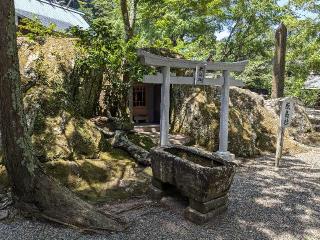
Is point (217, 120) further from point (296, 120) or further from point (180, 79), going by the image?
point (296, 120)

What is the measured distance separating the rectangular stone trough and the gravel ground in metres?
0.19

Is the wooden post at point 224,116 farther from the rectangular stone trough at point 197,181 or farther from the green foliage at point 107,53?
the rectangular stone trough at point 197,181

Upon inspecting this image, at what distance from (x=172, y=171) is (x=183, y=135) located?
4.87 meters

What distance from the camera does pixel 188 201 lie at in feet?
17.5

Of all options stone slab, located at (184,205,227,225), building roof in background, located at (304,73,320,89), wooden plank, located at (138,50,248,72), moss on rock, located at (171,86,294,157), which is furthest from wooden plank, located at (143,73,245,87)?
building roof in background, located at (304,73,320,89)

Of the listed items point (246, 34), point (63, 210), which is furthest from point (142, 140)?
point (246, 34)

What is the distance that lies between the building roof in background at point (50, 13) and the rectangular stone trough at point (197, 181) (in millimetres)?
13789

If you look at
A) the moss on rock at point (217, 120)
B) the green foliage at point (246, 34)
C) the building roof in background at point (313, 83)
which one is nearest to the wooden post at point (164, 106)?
the moss on rock at point (217, 120)

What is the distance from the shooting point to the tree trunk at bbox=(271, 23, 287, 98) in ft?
45.3

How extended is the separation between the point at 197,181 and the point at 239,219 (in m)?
1.02

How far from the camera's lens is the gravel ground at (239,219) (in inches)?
169

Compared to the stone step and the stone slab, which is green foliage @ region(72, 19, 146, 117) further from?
the stone slab

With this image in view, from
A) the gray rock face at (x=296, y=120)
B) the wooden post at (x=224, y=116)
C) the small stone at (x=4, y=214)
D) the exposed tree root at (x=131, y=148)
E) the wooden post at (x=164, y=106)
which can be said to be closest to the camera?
the small stone at (x=4, y=214)

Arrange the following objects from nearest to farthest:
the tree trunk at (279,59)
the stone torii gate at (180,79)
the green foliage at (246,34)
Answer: the stone torii gate at (180,79), the tree trunk at (279,59), the green foliage at (246,34)
